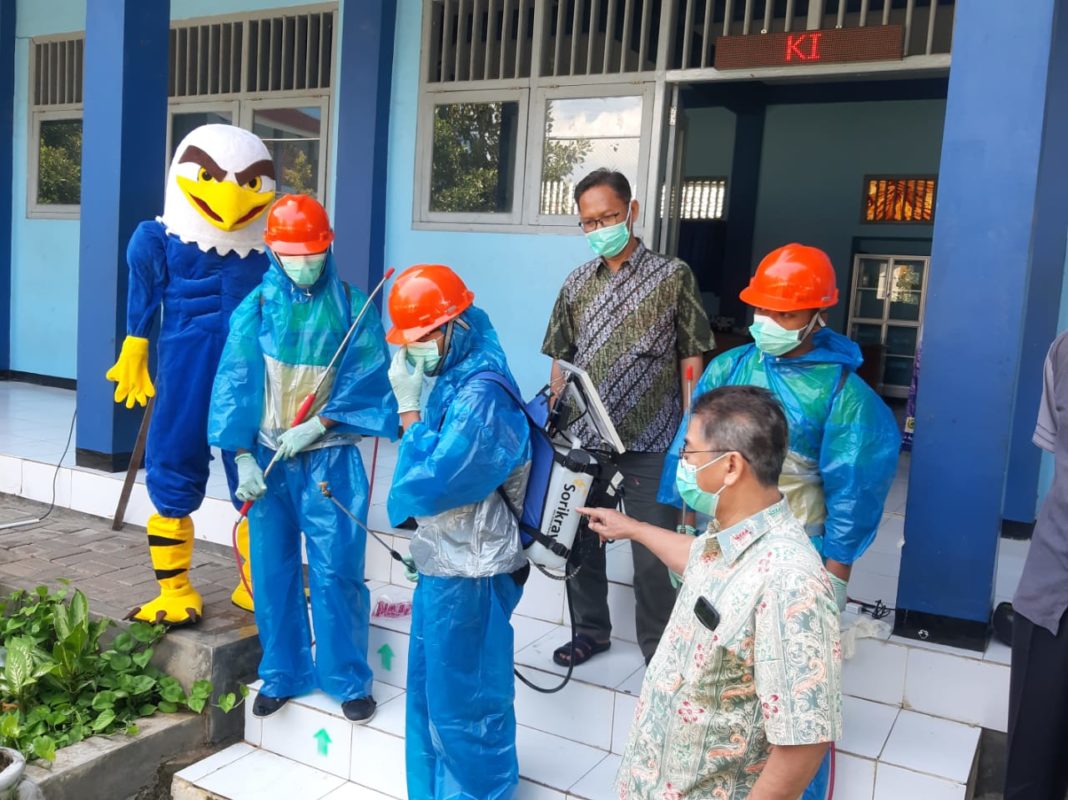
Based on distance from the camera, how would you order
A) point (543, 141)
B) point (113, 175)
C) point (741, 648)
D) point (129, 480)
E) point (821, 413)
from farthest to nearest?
point (543, 141), point (113, 175), point (129, 480), point (821, 413), point (741, 648)

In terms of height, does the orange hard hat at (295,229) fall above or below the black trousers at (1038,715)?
above

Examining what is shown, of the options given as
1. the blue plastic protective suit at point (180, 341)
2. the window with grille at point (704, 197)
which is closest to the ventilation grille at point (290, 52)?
the blue plastic protective suit at point (180, 341)

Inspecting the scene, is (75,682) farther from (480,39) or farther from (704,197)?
(704,197)

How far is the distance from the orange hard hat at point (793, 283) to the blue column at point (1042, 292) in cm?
227

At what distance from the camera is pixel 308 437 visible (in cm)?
300

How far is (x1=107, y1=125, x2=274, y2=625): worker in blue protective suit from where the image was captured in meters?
3.43

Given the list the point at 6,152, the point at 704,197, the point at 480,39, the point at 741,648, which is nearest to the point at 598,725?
the point at 741,648

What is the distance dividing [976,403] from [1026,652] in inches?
34.7

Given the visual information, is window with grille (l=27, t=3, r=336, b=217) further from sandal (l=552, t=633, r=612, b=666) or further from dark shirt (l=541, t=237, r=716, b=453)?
sandal (l=552, t=633, r=612, b=666)

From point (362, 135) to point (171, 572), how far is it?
143 inches

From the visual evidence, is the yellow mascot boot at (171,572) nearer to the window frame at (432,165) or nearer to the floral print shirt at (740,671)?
the floral print shirt at (740,671)

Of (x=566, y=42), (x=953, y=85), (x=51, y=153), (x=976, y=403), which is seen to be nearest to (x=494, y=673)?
(x=976, y=403)

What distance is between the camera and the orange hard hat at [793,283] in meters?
2.49

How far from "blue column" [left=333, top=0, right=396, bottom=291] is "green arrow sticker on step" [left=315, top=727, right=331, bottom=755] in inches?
143
